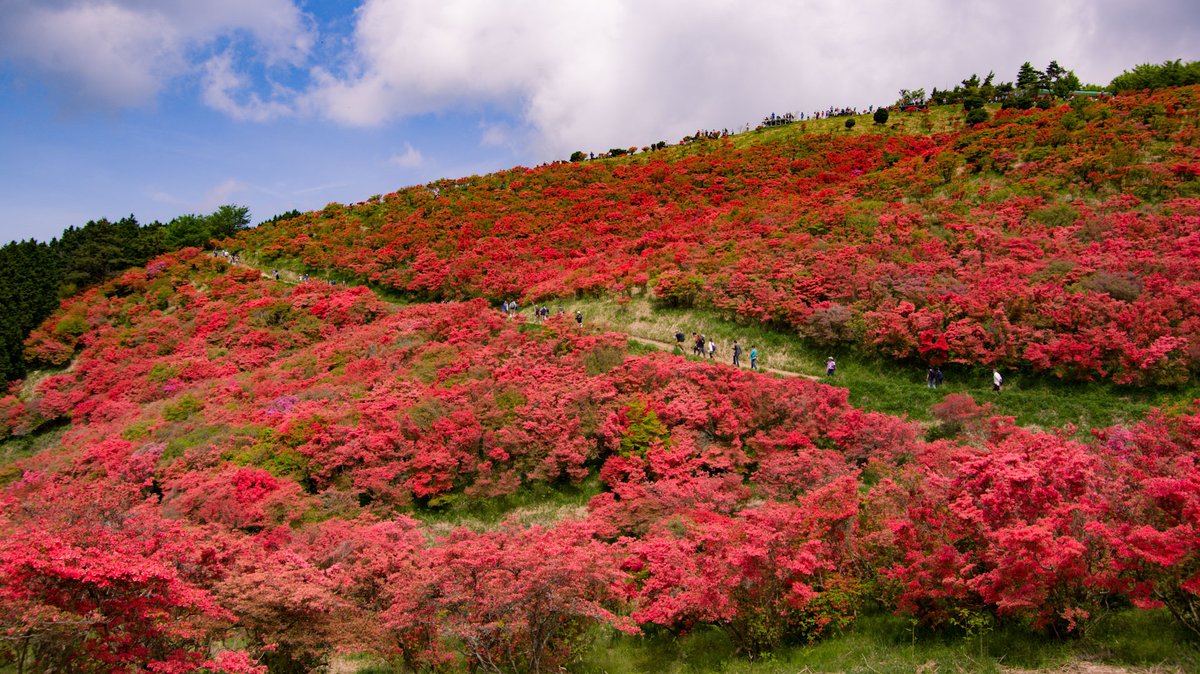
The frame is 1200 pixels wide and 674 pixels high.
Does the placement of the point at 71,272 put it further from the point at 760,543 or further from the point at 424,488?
the point at 760,543

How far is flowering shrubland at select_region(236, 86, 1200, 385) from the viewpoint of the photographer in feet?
70.4

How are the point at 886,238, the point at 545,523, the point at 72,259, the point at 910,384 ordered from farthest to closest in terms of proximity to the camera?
1. the point at 72,259
2. the point at 886,238
3. the point at 910,384
4. the point at 545,523

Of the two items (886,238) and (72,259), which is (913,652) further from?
(72,259)

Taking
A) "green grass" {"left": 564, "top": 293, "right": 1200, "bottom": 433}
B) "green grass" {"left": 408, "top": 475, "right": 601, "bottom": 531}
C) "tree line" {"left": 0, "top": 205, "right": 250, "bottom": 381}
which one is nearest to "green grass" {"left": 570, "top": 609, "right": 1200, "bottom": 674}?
"green grass" {"left": 408, "top": 475, "right": 601, "bottom": 531}

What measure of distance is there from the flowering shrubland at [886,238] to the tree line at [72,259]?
445 centimetres

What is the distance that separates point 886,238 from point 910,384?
11220mm

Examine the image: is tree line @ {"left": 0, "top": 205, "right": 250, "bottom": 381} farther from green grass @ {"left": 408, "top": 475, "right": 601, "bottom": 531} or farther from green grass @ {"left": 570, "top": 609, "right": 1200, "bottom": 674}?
green grass @ {"left": 570, "top": 609, "right": 1200, "bottom": 674}

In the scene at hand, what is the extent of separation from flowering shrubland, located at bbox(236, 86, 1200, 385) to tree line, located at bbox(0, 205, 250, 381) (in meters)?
4.45

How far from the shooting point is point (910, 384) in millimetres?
21859

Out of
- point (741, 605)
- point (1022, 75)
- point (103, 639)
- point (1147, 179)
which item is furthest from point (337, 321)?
point (1022, 75)

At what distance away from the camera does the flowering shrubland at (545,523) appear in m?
8.92

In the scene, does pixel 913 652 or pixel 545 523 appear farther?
pixel 545 523

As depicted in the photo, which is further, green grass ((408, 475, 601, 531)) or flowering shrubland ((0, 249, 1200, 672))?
green grass ((408, 475, 601, 531))

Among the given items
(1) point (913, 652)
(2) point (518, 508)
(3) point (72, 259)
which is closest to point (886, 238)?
(2) point (518, 508)
